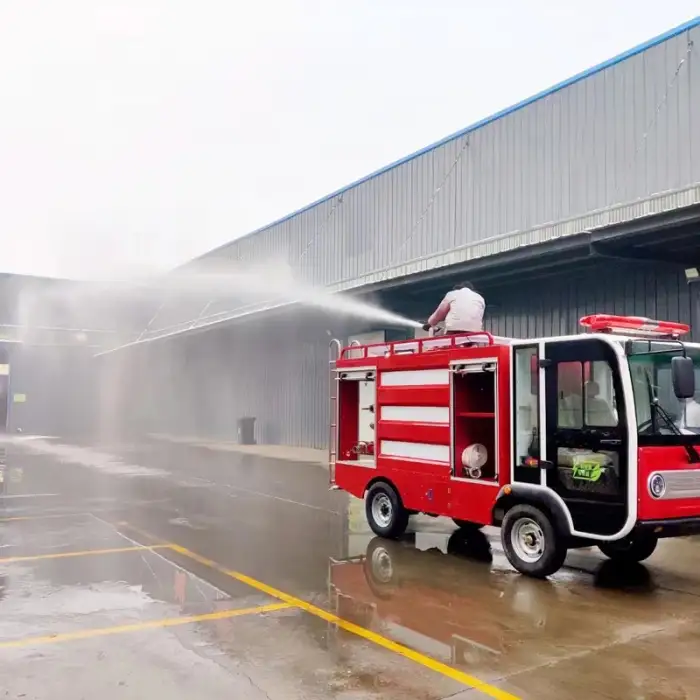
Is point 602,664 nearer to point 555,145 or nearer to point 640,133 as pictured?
point 640,133

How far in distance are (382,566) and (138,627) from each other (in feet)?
9.10

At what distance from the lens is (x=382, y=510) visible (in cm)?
893

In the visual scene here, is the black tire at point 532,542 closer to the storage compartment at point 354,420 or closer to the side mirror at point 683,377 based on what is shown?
the side mirror at point 683,377

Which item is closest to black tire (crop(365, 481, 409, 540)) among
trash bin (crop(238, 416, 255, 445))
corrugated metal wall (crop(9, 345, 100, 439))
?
trash bin (crop(238, 416, 255, 445))

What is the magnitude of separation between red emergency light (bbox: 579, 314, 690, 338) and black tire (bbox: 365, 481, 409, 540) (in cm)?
314

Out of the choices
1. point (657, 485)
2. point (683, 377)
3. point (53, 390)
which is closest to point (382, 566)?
point (657, 485)

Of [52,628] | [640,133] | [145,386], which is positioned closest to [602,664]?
[52,628]

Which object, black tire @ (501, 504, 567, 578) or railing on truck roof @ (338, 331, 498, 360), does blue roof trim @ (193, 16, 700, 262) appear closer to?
railing on truck roof @ (338, 331, 498, 360)

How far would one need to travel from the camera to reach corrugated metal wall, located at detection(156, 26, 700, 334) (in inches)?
487

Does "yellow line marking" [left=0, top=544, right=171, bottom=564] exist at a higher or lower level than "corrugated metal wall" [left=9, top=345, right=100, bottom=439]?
lower

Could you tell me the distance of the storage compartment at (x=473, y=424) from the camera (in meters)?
7.51

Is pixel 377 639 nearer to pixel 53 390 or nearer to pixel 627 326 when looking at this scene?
pixel 627 326

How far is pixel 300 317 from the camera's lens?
2086 centimetres

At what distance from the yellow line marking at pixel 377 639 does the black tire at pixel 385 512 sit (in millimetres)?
2224
